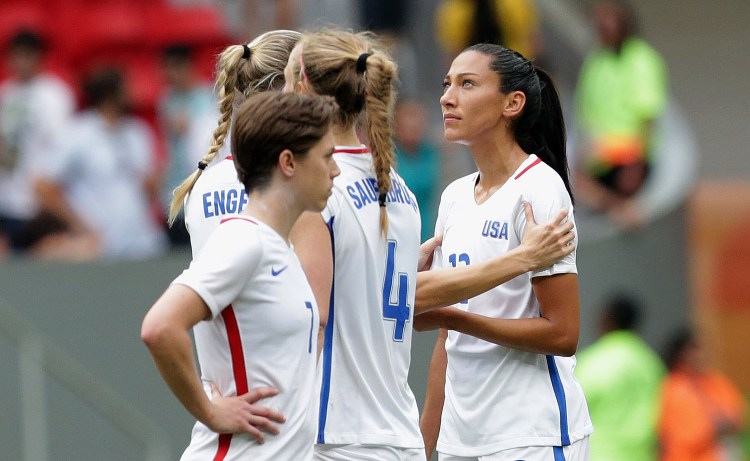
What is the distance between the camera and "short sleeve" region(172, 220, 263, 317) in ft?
10.4

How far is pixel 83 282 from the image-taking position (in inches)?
323

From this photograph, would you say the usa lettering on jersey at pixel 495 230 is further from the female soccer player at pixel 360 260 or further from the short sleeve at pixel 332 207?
the short sleeve at pixel 332 207

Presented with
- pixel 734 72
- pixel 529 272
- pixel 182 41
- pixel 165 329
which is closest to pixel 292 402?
pixel 165 329

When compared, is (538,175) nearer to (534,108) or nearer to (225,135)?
(534,108)

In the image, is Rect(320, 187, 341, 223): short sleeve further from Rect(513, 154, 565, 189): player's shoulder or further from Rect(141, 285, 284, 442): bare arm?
Rect(513, 154, 565, 189): player's shoulder

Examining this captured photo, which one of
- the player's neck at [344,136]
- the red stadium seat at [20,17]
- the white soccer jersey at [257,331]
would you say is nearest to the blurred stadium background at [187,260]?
the red stadium seat at [20,17]

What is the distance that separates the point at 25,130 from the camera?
8.72 metres

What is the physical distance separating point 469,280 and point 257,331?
82 centimetres

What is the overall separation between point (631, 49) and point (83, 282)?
4.43 metres

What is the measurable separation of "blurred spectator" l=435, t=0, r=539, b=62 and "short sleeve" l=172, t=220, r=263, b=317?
20.9 ft

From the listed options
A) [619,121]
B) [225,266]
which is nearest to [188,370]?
[225,266]

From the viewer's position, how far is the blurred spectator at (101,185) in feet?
27.1

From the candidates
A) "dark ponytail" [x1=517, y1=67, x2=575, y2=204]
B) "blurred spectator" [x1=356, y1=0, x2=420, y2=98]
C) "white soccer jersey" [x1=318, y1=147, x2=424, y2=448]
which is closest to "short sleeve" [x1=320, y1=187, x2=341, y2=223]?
"white soccer jersey" [x1=318, y1=147, x2=424, y2=448]

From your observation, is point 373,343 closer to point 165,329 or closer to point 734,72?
point 165,329
